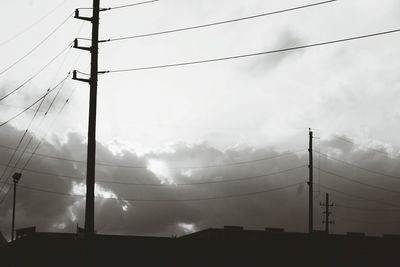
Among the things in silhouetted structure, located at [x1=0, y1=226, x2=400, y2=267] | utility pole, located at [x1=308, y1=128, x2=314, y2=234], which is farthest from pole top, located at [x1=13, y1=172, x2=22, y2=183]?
utility pole, located at [x1=308, y1=128, x2=314, y2=234]

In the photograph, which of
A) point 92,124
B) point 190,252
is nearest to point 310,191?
point 190,252

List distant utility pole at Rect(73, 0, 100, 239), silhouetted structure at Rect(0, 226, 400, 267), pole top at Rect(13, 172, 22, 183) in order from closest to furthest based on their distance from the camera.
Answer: distant utility pole at Rect(73, 0, 100, 239) < silhouetted structure at Rect(0, 226, 400, 267) < pole top at Rect(13, 172, 22, 183)

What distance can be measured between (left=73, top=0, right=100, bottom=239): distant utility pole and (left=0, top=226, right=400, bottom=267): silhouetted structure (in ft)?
60.8

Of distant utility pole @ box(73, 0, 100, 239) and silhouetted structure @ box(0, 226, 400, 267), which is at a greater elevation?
distant utility pole @ box(73, 0, 100, 239)

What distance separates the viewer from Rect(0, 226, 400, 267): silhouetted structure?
36.0 meters

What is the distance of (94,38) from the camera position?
1975 cm

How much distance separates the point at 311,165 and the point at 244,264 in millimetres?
10592

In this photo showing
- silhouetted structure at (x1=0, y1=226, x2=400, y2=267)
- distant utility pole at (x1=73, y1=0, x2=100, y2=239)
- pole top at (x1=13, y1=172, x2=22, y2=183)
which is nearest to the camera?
distant utility pole at (x1=73, y1=0, x2=100, y2=239)

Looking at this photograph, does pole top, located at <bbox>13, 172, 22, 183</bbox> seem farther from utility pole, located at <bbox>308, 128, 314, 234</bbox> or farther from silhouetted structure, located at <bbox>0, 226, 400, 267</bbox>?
utility pole, located at <bbox>308, 128, 314, 234</bbox>

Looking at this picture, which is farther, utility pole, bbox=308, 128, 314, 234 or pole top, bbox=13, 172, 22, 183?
pole top, bbox=13, 172, 22, 183

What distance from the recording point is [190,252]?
3612 centimetres

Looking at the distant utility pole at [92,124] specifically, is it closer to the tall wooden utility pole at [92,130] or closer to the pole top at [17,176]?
the tall wooden utility pole at [92,130]

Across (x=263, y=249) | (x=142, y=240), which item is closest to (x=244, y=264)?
(x=263, y=249)

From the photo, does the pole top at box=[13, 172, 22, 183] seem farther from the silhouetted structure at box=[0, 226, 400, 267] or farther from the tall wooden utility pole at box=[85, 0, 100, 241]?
the tall wooden utility pole at box=[85, 0, 100, 241]
